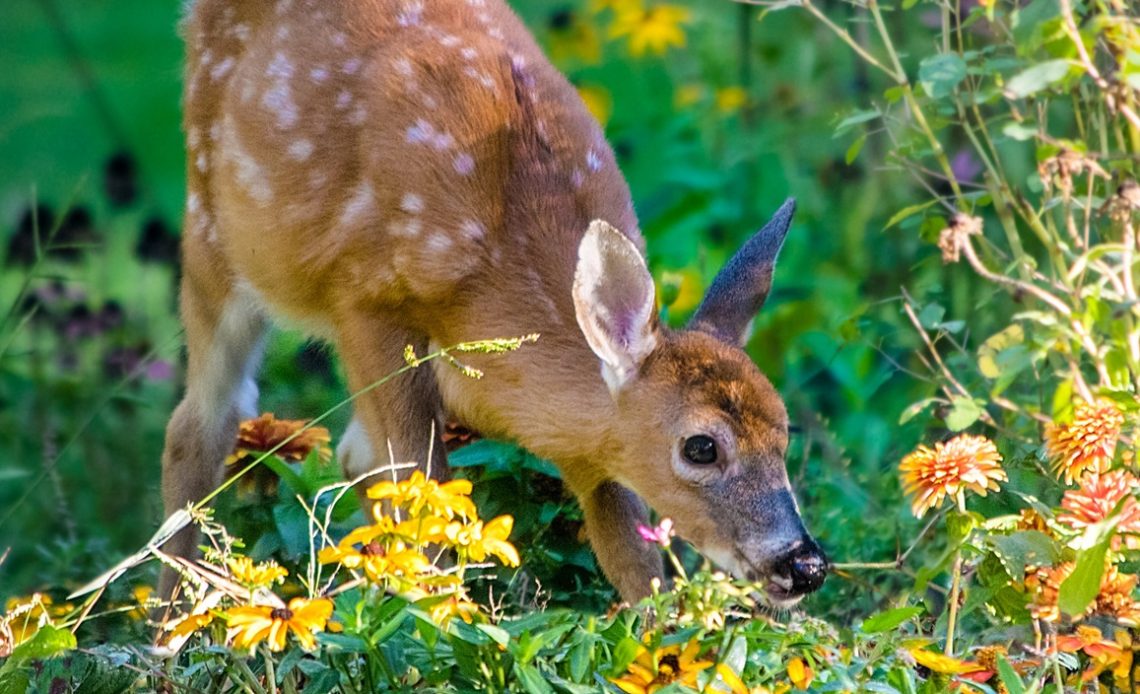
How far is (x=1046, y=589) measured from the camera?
3.26 meters

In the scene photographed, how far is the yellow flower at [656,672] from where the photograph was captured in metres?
Answer: 2.89

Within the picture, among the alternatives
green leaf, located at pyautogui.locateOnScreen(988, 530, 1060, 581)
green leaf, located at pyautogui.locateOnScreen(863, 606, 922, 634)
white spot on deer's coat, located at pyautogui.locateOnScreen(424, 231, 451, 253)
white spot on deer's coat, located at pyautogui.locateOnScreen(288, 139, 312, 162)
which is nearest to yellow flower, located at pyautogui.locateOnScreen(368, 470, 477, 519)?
green leaf, located at pyautogui.locateOnScreen(863, 606, 922, 634)

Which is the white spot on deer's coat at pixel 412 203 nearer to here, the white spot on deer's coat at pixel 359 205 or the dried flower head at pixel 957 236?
the white spot on deer's coat at pixel 359 205

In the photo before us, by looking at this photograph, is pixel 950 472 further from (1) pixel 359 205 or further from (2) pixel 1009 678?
(1) pixel 359 205

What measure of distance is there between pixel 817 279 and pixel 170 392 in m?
2.40

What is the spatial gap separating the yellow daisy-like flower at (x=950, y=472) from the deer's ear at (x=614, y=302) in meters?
0.93

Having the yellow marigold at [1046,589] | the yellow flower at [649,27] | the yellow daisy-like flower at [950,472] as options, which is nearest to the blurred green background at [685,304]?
the yellow flower at [649,27]

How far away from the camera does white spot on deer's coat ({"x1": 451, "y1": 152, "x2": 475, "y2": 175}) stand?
4.49 metres

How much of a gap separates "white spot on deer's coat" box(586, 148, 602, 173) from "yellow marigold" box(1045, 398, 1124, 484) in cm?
156

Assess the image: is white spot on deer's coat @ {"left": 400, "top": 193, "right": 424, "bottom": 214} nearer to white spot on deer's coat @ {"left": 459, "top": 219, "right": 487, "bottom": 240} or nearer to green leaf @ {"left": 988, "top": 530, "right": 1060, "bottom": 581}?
white spot on deer's coat @ {"left": 459, "top": 219, "right": 487, "bottom": 240}

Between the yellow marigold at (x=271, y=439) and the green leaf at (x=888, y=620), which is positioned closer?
the green leaf at (x=888, y=620)

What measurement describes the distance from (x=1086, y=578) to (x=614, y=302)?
55.6 inches

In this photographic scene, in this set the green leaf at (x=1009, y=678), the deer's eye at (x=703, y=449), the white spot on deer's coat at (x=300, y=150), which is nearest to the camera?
the green leaf at (x=1009, y=678)

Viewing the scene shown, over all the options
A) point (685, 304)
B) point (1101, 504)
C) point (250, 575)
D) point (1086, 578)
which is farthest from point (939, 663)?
point (685, 304)
